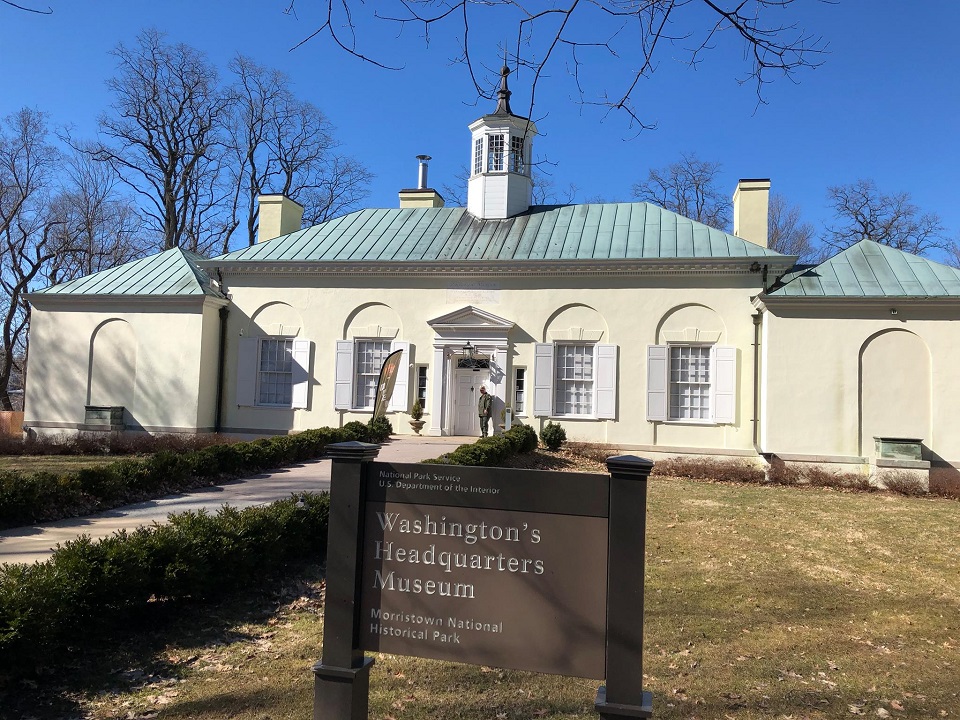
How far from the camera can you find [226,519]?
6902 millimetres

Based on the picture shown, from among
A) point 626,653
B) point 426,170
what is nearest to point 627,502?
point 626,653

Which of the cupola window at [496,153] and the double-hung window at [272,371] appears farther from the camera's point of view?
the cupola window at [496,153]

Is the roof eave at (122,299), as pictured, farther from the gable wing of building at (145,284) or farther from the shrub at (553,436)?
the shrub at (553,436)

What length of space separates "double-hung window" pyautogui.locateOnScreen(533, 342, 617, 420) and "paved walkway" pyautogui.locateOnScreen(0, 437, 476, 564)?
4.51 m

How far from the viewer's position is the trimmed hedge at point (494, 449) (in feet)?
37.1

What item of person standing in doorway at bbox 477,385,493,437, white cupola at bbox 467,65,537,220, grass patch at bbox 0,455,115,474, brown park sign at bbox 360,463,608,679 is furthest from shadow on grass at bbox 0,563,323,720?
white cupola at bbox 467,65,537,220

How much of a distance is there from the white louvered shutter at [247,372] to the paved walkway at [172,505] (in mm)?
6310

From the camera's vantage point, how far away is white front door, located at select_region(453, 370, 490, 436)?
19.8 m

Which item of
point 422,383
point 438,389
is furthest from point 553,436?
point 422,383

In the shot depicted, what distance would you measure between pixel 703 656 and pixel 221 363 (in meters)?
18.1

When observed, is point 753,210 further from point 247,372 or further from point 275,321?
point 247,372

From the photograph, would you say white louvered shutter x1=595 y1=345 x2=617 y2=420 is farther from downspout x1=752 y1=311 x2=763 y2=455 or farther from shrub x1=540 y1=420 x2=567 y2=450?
downspout x1=752 y1=311 x2=763 y2=455

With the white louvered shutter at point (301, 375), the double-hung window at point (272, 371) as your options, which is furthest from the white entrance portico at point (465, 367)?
the double-hung window at point (272, 371)

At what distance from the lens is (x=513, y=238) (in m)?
20.6
